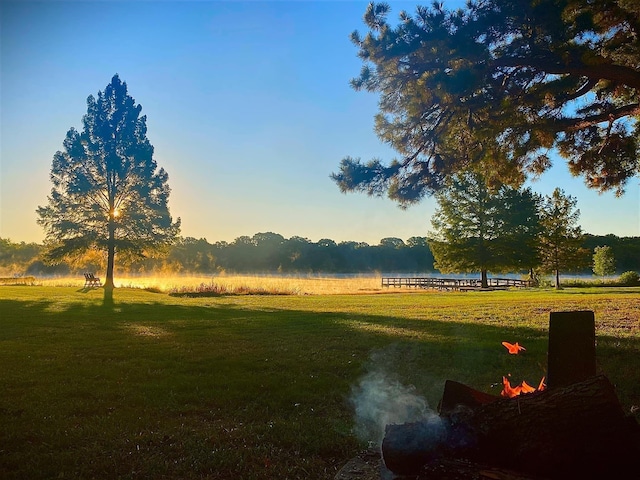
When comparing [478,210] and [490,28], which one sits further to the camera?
[478,210]

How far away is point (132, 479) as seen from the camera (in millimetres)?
3328

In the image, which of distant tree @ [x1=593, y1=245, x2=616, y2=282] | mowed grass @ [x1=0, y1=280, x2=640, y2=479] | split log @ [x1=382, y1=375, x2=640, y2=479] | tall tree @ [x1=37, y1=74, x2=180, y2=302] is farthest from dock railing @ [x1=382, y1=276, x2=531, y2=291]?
split log @ [x1=382, y1=375, x2=640, y2=479]

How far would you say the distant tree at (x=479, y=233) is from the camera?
36.5 meters

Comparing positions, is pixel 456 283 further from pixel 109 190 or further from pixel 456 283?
pixel 109 190

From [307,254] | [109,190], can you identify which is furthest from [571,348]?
[307,254]

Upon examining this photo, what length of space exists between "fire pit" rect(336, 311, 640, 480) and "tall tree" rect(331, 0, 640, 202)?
6.05 m

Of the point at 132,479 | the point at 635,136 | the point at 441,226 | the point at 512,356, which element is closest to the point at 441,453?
the point at 132,479

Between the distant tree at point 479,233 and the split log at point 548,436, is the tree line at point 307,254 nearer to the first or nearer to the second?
the distant tree at point 479,233

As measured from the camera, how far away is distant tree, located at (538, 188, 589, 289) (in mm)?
33281

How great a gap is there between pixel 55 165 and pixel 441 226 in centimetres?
2941

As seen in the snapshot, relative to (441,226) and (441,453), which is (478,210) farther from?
(441,453)

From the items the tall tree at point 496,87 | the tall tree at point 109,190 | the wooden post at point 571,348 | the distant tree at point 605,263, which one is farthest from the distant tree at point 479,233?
the wooden post at point 571,348

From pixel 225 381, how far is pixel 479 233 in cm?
3460

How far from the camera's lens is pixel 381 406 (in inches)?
189
